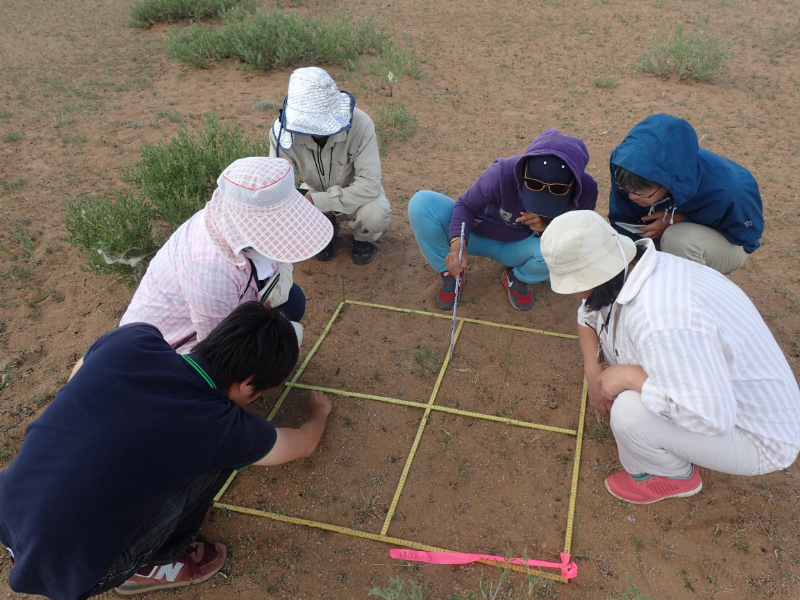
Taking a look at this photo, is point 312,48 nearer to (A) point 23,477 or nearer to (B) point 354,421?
(B) point 354,421

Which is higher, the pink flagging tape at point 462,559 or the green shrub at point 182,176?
the green shrub at point 182,176

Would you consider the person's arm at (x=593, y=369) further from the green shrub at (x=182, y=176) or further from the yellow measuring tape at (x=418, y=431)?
the green shrub at (x=182, y=176)

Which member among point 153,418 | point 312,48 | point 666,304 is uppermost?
point 666,304

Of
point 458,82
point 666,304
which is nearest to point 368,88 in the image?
point 458,82

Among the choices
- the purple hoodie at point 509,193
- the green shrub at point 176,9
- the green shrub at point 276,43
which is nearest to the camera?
the purple hoodie at point 509,193

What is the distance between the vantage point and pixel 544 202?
241cm

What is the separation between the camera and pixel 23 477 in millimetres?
1363

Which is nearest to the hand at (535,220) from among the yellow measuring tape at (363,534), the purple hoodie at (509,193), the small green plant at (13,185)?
the purple hoodie at (509,193)

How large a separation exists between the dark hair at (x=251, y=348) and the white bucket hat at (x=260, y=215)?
0.27 meters

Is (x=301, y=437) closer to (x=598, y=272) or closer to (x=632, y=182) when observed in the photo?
(x=598, y=272)

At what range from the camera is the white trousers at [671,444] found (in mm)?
1761

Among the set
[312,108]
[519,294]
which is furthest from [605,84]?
[312,108]

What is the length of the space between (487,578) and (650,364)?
1.02m

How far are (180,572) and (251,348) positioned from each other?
3.16 ft
